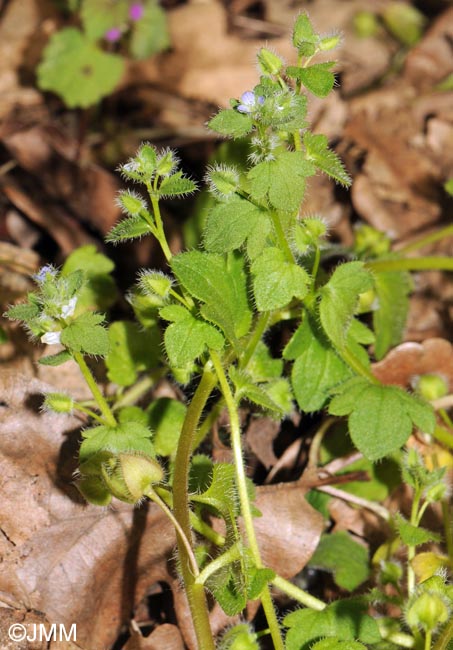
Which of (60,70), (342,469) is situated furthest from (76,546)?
(60,70)

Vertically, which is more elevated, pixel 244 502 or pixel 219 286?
pixel 219 286

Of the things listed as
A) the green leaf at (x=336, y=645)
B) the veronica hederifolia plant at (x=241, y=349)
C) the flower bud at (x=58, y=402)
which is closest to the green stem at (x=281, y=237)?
the veronica hederifolia plant at (x=241, y=349)

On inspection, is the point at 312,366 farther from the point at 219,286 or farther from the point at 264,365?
the point at 219,286

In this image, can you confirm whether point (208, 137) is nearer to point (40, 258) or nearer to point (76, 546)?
point (40, 258)

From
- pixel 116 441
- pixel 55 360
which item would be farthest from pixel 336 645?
pixel 55 360

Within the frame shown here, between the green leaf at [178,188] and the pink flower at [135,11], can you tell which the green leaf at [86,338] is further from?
the pink flower at [135,11]

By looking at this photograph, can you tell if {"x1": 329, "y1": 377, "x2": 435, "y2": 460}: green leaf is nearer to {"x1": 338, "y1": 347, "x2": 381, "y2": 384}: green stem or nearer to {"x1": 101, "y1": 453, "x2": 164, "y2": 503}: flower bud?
{"x1": 338, "y1": 347, "x2": 381, "y2": 384}: green stem
